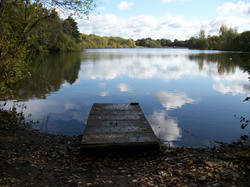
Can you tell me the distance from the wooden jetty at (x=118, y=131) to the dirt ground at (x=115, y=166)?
0.38 metres

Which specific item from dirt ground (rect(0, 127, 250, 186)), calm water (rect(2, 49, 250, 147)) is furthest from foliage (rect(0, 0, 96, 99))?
dirt ground (rect(0, 127, 250, 186))

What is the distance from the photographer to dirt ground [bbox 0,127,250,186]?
4.54m

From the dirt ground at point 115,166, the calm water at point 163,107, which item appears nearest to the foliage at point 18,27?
the calm water at point 163,107

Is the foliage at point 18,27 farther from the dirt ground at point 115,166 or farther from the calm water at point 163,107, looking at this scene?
the dirt ground at point 115,166

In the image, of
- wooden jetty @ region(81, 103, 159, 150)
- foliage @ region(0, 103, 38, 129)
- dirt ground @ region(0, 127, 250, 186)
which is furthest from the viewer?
foliage @ region(0, 103, 38, 129)

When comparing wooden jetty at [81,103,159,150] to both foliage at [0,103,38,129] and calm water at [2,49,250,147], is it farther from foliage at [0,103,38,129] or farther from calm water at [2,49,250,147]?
foliage at [0,103,38,129]

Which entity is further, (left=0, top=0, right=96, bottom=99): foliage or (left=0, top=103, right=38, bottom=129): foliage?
(left=0, top=103, right=38, bottom=129): foliage

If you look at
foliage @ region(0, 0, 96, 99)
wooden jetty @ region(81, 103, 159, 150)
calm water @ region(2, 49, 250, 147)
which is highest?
foliage @ region(0, 0, 96, 99)

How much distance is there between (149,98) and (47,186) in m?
10.7

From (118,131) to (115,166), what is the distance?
127 centimetres

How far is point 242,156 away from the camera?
531cm

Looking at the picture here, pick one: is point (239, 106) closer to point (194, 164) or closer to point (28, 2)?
point (194, 164)

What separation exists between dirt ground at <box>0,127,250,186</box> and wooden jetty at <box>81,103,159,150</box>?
38cm

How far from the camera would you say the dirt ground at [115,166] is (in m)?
4.54
